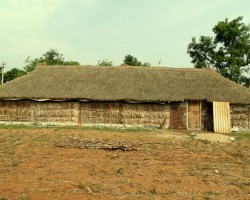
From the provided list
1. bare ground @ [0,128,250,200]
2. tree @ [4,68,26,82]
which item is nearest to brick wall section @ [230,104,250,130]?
bare ground @ [0,128,250,200]

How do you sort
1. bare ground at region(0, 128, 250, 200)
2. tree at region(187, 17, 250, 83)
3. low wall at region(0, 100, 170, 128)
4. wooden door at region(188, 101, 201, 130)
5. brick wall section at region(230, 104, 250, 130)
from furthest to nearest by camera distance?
tree at region(187, 17, 250, 83)
wooden door at region(188, 101, 201, 130)
low wall at region(0, 100, 170, 128)
brick wall section at region(230, 104, 250, 130)
bare ground at region(0, 128, 250, 200)

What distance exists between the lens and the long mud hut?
68.8 feet

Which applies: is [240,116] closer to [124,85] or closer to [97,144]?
[124,85]

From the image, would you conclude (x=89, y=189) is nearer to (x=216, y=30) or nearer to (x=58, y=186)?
(x=58, y=186)

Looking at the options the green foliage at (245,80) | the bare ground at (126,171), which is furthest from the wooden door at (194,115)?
the green foliage at (245,80)

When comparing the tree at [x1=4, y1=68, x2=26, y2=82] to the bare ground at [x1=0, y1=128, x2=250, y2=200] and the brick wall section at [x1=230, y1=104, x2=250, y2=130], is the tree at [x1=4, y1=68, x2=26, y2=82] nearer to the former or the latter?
the bare ground at [x1=0, y1=128, x2=250, y2=200]

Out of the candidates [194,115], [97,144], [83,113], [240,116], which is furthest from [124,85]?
[97,144]

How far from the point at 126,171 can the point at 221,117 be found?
12909 millimetres

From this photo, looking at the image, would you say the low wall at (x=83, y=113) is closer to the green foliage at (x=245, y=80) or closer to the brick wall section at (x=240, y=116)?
the brick wall section at (x=240, y=116)

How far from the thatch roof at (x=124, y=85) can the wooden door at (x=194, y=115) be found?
606 millimetres

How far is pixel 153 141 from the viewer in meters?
14.8

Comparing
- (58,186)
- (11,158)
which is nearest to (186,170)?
(58,186)

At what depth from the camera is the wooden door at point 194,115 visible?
2143cm

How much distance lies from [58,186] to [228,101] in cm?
1588
